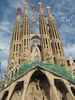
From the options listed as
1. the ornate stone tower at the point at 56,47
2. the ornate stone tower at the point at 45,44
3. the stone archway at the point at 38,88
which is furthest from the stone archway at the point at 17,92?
the ornate stone tower at the point at 56,47

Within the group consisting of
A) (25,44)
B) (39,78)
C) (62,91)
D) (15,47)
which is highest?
(25,44)

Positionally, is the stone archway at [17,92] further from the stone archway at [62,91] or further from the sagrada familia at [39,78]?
the stone archway at [62,91]

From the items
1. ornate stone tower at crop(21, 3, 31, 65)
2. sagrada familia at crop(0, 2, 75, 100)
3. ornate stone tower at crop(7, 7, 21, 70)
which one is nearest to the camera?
sagrada familia at crop(0, 2, 75, 100)

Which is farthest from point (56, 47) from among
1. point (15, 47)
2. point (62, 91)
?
point (62, 91)

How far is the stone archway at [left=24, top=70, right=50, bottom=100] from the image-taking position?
20.7 metres

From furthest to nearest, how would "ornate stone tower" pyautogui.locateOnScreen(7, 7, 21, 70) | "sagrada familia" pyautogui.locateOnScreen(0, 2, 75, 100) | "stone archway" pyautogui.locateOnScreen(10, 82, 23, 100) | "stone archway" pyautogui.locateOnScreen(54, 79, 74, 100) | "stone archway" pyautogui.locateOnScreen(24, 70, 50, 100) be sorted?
1. "ornate stone tower" pyautogui.locateOnScreen(7, 7, 21, 70)
2. "stone archway" pyautogui.locateOnScreen(10, 82, 23, 100)
3. "stone archway" pyautogui.locateOnScreen(24, 70, 50, 100)
4. "stone archway" pyautogui.locateOnScreen(54, 79, 74, 100)
5. "sagrada familia" pyautogui.locateOnScreen(0, 2, 75, 100)

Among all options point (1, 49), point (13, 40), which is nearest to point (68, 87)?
point (13, 40)

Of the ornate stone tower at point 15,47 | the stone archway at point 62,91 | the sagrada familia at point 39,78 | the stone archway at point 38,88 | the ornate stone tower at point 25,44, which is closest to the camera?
the sagrada familia at point 39,78

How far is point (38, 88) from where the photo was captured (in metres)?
21.7

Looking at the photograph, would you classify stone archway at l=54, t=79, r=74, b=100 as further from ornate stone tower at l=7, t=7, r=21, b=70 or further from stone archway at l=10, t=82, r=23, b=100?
ornate stone tower at l=7, t=7, r=21, b=70

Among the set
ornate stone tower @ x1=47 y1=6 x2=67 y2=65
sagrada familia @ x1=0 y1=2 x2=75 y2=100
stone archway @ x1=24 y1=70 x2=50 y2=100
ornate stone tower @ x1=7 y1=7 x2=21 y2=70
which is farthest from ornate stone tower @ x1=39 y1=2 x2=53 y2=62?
ornate stone tower @ x1=7 y1=7 x2=21 y2=70

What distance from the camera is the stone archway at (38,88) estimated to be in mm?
20672

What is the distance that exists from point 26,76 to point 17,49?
9868mm

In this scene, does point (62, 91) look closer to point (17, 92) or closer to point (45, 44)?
point (17, 92)
